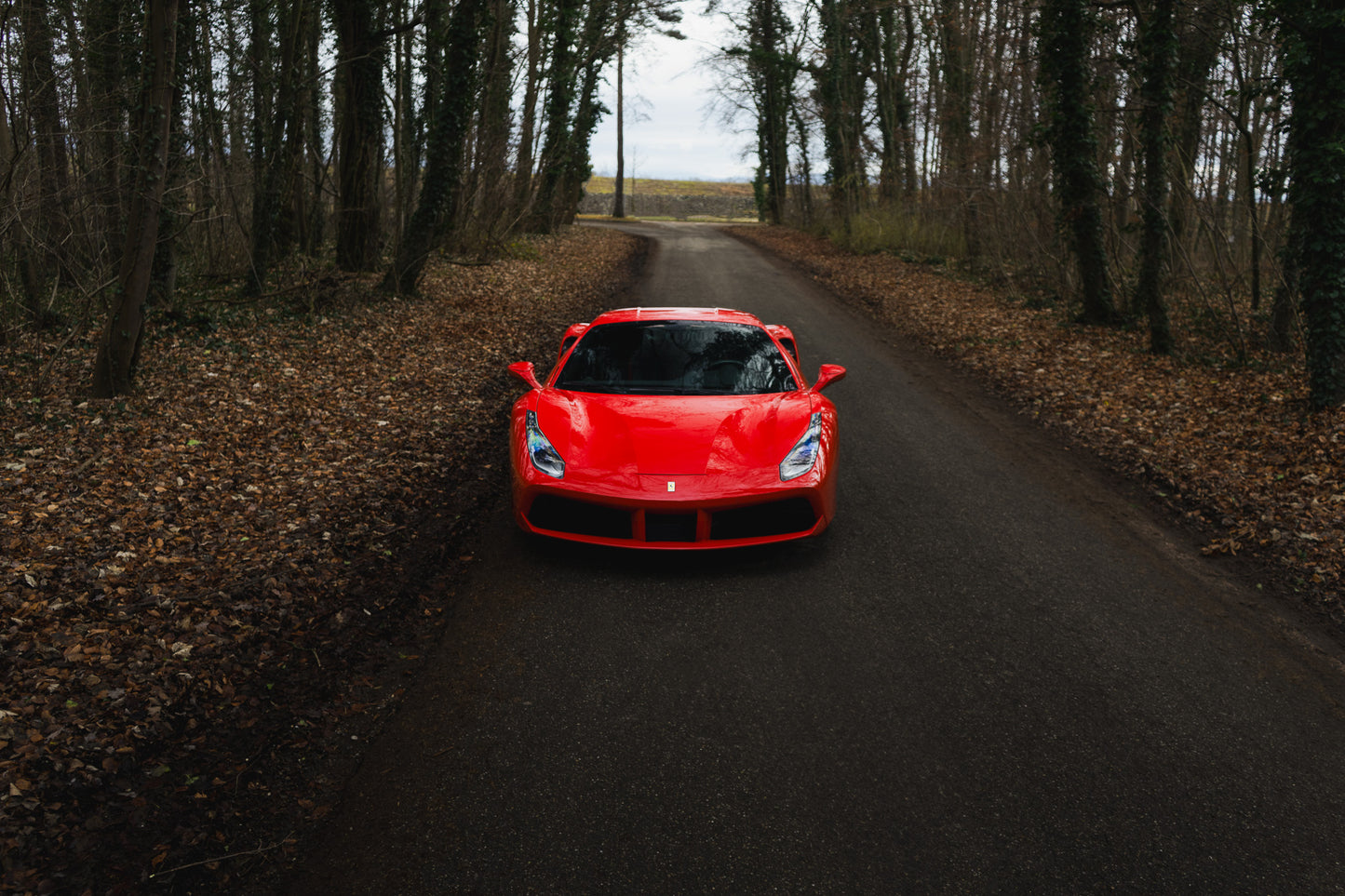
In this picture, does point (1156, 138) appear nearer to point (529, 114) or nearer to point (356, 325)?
Answer: point (356, 325)

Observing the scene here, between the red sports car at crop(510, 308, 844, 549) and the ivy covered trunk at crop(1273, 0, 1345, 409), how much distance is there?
5.36 metres

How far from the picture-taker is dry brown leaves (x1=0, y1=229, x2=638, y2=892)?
2992mm

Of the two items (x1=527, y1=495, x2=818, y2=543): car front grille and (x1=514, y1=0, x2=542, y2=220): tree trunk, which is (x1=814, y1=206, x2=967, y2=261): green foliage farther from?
(x1=527, y1=495, x2=818, y2=543): car front grille

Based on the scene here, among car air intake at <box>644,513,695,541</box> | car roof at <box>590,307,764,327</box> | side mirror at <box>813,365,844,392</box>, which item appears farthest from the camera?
car roof at <box>590,307,764,327</box>

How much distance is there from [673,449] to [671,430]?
202mm

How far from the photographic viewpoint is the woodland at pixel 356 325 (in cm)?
354

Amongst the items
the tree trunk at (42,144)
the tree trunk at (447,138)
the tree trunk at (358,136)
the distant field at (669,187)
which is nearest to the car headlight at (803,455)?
the tree trunk at (42,144)

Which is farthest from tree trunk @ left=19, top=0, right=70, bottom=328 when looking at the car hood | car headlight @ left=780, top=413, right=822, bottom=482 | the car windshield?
car headlight @ left=780, top=413, right=822, bottom=482

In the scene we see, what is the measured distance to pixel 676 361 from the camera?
19.6 ft

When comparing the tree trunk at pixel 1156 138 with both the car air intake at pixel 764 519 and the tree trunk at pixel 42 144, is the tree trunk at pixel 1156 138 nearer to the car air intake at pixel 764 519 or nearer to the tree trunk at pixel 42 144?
the car air intake at pixel 764 519

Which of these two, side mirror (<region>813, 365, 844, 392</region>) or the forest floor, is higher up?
side mirror (<region>813, 365, 844, 392</region>)

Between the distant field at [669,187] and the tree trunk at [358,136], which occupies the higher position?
the distant field at [669,187]

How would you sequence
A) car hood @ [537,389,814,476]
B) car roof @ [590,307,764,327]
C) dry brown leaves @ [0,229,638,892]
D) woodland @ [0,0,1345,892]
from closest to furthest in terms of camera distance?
dry brown leaves @ [0,229,638,892] < woodland @ [0,0,1345,892] < car hood @ [537,389,814,476] < car roof @ [590,307,764,327]

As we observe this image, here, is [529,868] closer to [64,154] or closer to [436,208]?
[64,154]
